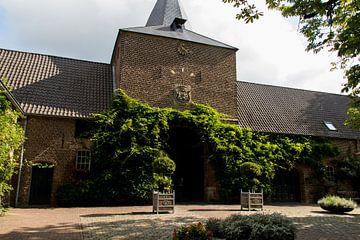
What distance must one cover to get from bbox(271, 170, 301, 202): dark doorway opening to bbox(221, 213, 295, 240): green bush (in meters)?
13.0

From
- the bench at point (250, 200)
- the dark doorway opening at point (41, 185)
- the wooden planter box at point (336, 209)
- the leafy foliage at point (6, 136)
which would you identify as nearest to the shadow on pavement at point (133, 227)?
the leafy foliage at point (6, 136)

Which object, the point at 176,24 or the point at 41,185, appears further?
the point at 176,24

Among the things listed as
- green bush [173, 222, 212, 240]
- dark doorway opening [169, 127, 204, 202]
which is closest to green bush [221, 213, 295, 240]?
green bush [173, 222, 212, 240]

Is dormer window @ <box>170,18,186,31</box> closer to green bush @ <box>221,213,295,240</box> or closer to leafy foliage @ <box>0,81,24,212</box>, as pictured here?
leafy foliage @ <box>0,81,24,212</box>

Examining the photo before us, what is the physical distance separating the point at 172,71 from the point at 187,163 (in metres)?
5.99

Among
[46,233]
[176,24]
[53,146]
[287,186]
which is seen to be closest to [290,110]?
[287,186]

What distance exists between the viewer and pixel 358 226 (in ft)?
32.1

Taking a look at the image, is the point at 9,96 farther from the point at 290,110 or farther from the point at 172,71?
the point at 290,110

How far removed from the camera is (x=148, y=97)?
1742 cm

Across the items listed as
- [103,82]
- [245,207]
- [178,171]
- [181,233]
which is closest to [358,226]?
[245,207]

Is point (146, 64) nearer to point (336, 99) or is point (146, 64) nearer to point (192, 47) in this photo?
point (192, 47)

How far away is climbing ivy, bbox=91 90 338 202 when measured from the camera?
15.1 metres

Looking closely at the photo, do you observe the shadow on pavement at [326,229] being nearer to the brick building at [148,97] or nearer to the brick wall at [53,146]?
the brick building at [148,97]

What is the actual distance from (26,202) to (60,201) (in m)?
1.54
